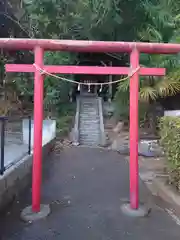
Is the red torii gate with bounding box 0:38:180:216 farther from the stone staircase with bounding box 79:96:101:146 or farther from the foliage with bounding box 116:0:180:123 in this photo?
the stone staircase with bounding box 79:96:101:146

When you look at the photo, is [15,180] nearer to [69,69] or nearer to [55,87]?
[69,69]

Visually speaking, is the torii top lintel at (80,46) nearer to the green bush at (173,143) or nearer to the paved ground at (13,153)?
the green bush at (173,143)

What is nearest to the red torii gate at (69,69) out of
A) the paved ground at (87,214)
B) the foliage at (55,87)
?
the paved ground at (87,214)

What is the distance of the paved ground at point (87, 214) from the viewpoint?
150 inches

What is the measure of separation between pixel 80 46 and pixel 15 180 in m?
2.71

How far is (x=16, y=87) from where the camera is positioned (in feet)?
49.2

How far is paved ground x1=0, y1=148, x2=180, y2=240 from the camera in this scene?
381 cm

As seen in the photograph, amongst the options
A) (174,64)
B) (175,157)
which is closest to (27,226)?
(175,157)

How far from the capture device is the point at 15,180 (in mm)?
5305

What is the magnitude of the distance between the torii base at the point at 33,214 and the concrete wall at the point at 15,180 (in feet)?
1.31

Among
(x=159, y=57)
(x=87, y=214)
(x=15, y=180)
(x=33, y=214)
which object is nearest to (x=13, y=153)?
(x=15, y=180)

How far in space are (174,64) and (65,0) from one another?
5.10 meters

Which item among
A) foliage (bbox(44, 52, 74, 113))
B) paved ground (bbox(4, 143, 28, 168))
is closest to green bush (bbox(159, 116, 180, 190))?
paved ground (bbox(4, 143, 28, 168))

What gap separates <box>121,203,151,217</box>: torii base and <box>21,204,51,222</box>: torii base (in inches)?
49.0
